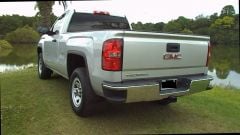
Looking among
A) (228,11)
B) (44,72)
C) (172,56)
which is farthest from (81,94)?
(228,11)

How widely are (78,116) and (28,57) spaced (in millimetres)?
21569

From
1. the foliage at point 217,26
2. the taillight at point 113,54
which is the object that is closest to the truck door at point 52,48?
the taillight at point 113,54

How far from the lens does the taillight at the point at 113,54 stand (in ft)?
12.5

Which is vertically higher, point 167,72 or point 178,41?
point 178,41

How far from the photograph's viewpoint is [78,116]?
4.78 meters

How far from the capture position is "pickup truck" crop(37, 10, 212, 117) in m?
3.84

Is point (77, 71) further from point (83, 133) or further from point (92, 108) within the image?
point (83, 133)

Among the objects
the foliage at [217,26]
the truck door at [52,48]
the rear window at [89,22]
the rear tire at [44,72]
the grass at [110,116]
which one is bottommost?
the grass at [110,116]

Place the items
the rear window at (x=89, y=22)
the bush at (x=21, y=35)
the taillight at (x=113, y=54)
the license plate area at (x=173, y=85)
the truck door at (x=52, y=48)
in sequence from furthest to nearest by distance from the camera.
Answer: the bush at (x=21, y=35), the truck door at (x=52, y=48), the rear window at (x=89, y=22), the license plate area at (x=173, y=85), the taillight at (x=113, y=54)

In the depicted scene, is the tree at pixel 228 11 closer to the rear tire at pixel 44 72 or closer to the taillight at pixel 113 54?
the rear tire at pixel 44 72

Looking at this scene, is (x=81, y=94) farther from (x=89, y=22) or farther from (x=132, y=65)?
(x=89, y=22)

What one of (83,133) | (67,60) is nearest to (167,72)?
(83,133)

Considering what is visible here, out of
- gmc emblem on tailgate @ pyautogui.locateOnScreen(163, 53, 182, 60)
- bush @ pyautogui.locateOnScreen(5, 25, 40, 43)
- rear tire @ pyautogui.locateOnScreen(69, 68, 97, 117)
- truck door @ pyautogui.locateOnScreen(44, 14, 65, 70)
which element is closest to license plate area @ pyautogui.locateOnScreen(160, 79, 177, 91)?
gmc emblem on tailgate @ pyautogui.locateOnScreen(163, 53, 182, 60)

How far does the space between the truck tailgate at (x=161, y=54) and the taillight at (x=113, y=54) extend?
0.07 meters
